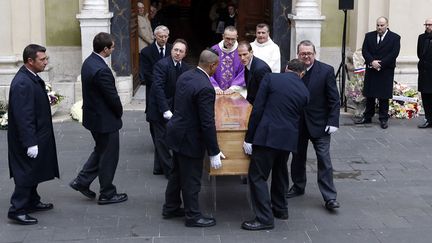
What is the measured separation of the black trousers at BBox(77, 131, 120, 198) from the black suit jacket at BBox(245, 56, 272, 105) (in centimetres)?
156

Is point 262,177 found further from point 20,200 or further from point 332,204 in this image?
point 20,200

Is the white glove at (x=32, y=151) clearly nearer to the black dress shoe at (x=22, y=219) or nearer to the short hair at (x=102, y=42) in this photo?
the black dress shoe at (x=22, y=219)

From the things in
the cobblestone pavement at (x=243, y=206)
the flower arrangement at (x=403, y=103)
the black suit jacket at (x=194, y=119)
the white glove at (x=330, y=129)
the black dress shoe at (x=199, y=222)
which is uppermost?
the black suit jacket at (x=194, y=119)

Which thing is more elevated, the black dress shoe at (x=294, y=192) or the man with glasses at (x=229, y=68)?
the man with glasses at (x=229, y=68)

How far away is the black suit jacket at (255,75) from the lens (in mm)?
8127

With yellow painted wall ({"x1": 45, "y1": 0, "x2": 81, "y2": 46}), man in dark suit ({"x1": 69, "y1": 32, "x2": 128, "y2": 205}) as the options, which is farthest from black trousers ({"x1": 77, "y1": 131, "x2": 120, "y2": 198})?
yellow painted wall ({"x1": 45, "y1": 0, "x2": 81, "y2": 46})

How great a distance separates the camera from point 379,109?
1205cm

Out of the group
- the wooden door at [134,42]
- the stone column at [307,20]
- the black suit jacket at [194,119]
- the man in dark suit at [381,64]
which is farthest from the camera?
the wooden door at [134,42]

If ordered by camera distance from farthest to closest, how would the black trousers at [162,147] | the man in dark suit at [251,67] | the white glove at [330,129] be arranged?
the black trousers at [162,147], the man in dark suit at [251,67], the white glove at [330,129]

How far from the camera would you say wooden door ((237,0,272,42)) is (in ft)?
47.9

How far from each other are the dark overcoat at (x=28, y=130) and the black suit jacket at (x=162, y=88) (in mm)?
1542

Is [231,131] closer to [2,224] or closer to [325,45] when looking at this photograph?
[2,224]

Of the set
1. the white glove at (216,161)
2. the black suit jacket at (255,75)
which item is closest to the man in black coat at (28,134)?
the white glove at (216,161)

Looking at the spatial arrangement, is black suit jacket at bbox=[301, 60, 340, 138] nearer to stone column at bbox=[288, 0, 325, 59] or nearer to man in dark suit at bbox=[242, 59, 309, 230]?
man in dark suit at bbox=[242, 59, 309, 230]
